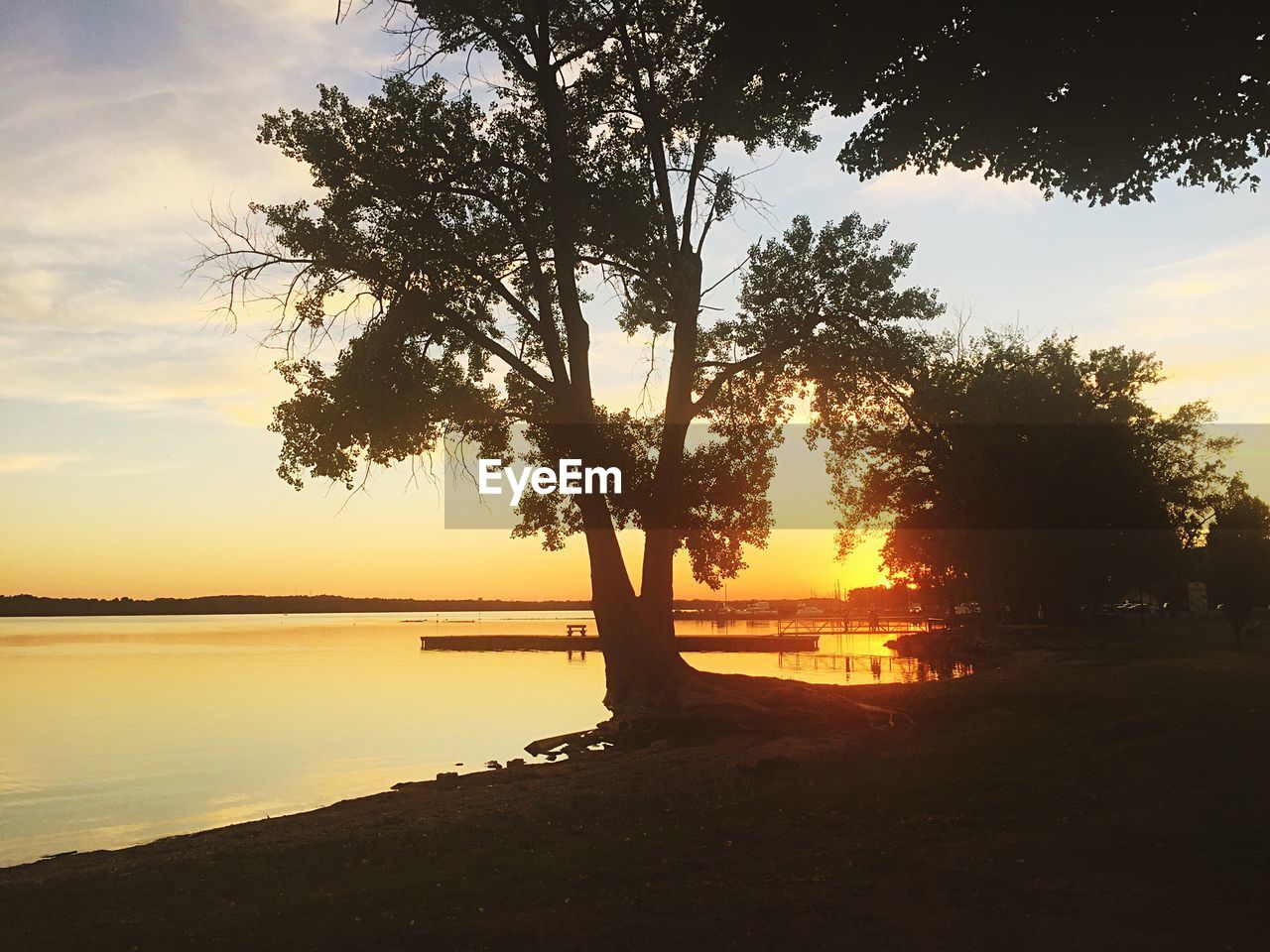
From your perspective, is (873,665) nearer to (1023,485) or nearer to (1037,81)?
(1023,485)

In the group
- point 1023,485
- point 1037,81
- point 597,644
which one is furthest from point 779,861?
point 597,644

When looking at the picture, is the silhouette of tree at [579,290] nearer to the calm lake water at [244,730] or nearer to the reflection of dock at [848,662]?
the calm lake water at [244,730]

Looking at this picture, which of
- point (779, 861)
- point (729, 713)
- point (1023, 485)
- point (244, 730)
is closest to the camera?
point (779, 861)

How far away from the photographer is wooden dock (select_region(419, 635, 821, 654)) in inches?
3346

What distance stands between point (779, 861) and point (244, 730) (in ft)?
102

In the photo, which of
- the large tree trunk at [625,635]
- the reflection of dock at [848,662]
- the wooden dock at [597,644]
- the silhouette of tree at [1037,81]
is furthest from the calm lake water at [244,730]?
the silhouette of tree at [1037,81]

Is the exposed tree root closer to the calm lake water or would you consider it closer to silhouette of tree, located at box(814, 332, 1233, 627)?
the calm lake water

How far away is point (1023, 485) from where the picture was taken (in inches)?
1919

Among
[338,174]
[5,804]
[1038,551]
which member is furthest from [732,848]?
[1038,551]

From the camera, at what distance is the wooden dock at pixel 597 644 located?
85000 mm

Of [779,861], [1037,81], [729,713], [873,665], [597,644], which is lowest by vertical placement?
[597,644]

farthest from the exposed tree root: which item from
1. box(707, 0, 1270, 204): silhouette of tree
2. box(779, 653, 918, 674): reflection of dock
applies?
box(779, 653, 918, 674): reflection of dock

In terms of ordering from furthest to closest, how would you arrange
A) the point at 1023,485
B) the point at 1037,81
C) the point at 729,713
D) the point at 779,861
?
the point at 1023,485 → the point at 729,713 → the point at 1037,81 → the point at 779,861

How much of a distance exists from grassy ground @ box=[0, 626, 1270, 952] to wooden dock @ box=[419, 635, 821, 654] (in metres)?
62.6
